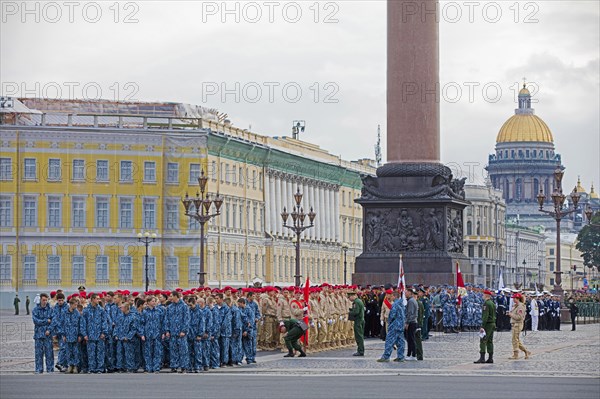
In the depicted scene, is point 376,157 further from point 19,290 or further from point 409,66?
point 409,66

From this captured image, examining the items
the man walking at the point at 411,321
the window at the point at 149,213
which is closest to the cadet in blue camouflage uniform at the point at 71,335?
the man walking at the point at 411,321

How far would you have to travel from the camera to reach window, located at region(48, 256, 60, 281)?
83.6 m

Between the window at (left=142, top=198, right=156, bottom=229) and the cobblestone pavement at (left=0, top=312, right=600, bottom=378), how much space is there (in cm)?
Result: 4305

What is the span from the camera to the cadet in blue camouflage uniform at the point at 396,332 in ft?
105

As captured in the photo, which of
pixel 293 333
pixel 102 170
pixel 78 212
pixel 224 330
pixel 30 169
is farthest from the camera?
pixel 102 170

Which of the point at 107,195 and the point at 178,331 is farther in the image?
the point at 107,195

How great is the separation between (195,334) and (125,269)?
184 ft

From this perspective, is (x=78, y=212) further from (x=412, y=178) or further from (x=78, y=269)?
(x=412, y=178)

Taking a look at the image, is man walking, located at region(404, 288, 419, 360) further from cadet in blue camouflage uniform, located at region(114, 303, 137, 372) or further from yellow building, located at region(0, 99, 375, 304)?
yellow building, located at region(0, 99, 375, 304)

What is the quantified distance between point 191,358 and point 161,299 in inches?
52.0

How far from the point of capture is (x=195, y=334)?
1196 inches

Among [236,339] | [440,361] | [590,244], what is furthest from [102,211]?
[590,244]

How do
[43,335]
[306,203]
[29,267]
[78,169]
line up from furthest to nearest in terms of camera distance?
1. [306,203]
2. [78,169]
3. [29,267]
4. [43,335]

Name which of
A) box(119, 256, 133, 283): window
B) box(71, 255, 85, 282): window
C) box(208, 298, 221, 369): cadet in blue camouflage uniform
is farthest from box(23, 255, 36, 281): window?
box(208, 298, 221, 369): cadet in blue camouflage uniform
